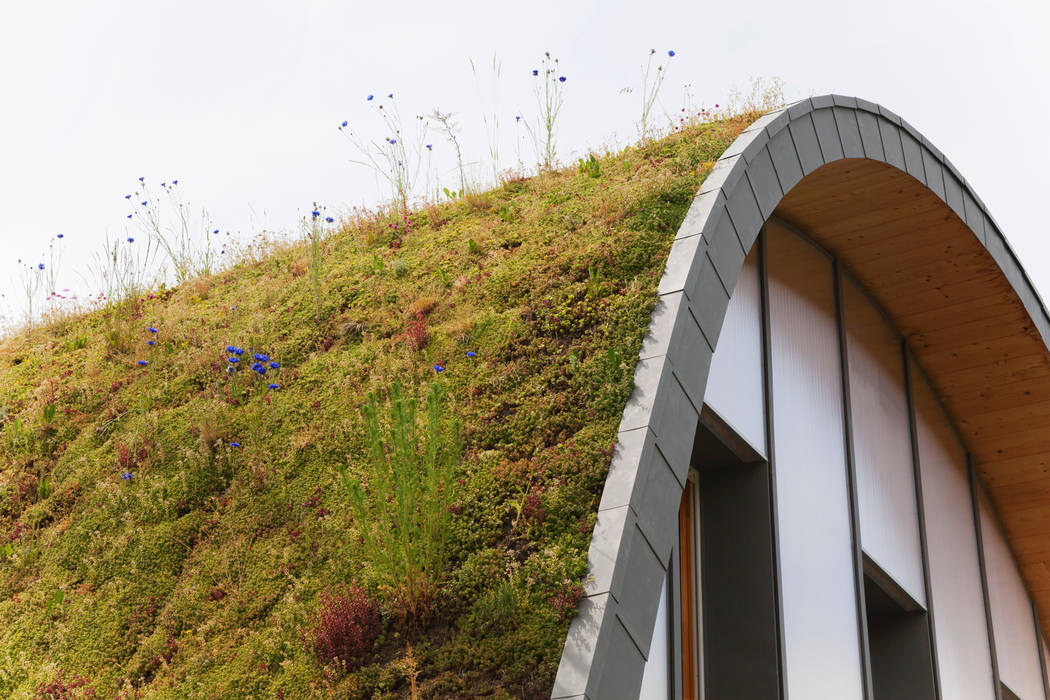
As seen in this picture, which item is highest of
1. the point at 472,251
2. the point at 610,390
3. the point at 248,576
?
the point at 472,251

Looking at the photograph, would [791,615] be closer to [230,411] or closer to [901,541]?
[901,541]

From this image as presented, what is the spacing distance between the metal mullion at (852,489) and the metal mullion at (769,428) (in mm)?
1364

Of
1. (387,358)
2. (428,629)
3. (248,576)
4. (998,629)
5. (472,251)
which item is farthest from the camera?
(998,629)

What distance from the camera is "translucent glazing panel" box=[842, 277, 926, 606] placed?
318 inches

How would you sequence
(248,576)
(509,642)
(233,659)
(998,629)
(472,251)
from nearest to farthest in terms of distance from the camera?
(509,642) < (233,659) < (248,576) < (472,251) < (998,629)

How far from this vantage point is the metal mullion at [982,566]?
9.88 meters

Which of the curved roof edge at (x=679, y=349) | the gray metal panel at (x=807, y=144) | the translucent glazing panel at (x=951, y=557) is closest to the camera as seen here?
the curved roof edge at (x=679, y=349)

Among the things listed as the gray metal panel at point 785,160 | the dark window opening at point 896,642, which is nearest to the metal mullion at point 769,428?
the gray metal panel at point 785,160

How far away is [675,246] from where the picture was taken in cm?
566

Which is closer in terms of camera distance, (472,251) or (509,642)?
(509,642)

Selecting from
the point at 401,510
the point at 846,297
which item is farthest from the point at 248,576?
the point at 846,297

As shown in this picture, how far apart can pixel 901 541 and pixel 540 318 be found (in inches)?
175

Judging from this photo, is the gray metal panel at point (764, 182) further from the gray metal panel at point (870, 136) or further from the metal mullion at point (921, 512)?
the metal mullion at point (921, 512)

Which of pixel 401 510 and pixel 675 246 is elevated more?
pixel 675 246
